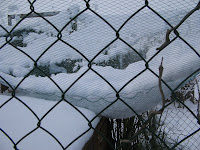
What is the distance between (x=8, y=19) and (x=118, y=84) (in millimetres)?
542

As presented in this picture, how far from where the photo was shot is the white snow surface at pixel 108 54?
684 mm

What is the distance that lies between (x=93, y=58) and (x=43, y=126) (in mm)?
455

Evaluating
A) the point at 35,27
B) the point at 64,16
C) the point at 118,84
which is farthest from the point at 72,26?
the point at 118,84

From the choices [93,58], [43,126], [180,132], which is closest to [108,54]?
[93,58]

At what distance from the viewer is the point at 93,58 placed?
650mm

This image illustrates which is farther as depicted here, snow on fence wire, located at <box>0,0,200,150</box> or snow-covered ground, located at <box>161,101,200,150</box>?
snow-covered ground, located at <box>161,101,200,150</box>

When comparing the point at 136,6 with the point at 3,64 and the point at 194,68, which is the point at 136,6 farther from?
the point at 3,64

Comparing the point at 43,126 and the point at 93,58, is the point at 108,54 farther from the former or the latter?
the point at 43,126

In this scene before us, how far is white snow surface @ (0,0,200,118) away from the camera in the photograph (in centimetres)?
68

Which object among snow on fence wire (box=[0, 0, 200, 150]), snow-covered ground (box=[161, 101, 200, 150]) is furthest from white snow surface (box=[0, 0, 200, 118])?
snow-covered ground (box=[161, 101, 200, 150])

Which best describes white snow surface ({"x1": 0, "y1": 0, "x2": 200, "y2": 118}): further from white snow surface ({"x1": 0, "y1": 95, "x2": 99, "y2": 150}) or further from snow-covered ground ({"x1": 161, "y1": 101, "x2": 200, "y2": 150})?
snow-covered ground ({"x1": 161, "y1": 101, "x2": 200, "y2": 150})

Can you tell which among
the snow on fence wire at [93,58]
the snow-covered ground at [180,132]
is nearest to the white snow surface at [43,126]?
the snow on fence wire at [93,58]

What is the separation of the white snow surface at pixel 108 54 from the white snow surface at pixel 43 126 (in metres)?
Answer: 0.09

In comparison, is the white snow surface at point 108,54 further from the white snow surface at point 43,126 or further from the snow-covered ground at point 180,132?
the snow-covered ground at point 180,132
